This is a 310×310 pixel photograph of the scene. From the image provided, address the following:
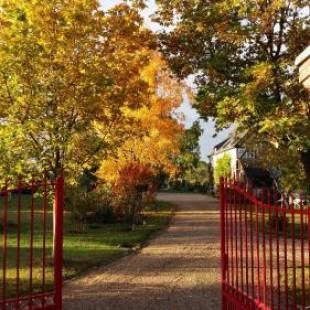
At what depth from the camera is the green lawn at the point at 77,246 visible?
13.7 m

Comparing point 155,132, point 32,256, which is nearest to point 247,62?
point 32,256

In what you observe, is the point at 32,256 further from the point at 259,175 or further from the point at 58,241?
the point at 259,175

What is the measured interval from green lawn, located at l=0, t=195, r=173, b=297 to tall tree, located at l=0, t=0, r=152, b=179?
8.89ft

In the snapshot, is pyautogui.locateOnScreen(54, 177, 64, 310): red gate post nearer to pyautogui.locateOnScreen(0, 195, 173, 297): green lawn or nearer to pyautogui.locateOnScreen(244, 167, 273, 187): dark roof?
pyautogui.locateOnScreen(0, 195, 173, 297): green lawn

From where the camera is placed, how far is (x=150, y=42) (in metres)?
14.0

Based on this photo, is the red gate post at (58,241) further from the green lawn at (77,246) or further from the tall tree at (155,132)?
the tall tree at (155,132)

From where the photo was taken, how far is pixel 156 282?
42.7 ft

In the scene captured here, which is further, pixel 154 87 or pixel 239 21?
pixel 154 87

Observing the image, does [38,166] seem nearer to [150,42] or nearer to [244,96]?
[150,42]

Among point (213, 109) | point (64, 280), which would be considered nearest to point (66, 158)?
point (64, 280)

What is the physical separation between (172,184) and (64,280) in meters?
62.3

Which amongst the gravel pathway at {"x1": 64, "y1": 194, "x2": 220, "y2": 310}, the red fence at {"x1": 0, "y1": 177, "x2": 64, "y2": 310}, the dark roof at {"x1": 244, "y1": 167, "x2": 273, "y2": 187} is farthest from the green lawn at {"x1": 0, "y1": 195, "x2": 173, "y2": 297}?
the dark roof at {"x1": 244, "y1": 167, "x2": 273, "y2": 187}

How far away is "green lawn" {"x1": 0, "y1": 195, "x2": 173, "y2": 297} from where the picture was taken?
1373 cm

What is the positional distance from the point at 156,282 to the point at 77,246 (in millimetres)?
6898
